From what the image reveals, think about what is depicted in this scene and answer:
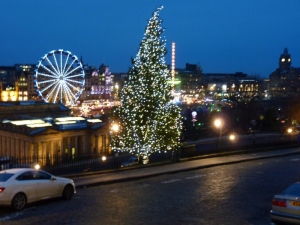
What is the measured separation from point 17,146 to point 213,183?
40.2 meters

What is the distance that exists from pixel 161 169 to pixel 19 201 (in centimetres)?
1157

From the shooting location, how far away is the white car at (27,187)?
51.6ft

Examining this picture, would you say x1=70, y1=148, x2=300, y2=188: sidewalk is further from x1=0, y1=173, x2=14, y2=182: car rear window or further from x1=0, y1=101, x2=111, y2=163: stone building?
x1=0, y1=101, x2=111, y2=163: stone building

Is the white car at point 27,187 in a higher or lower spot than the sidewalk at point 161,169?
higher

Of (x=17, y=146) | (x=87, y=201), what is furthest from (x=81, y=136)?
(x=87, y=201)

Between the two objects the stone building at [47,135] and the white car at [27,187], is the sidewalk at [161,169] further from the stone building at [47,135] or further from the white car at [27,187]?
the stone building at [47,135]

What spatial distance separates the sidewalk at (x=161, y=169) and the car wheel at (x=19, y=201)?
4.64 m

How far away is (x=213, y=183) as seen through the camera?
22.0 meters

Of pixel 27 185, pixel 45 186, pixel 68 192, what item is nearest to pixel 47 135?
pixel 68 192

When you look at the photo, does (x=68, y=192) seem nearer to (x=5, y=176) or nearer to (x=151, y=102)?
(x=5, y=176)

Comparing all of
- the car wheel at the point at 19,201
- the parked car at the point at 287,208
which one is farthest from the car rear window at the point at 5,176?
the parked car at the point at 287,208

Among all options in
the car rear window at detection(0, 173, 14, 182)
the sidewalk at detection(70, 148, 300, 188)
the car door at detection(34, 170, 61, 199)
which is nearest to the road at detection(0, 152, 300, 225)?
the car door at detection(34, 170, 61, 199)

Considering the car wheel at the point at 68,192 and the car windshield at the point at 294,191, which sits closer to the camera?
the car windshield at the point at 294,191

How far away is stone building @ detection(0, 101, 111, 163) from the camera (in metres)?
56.5
